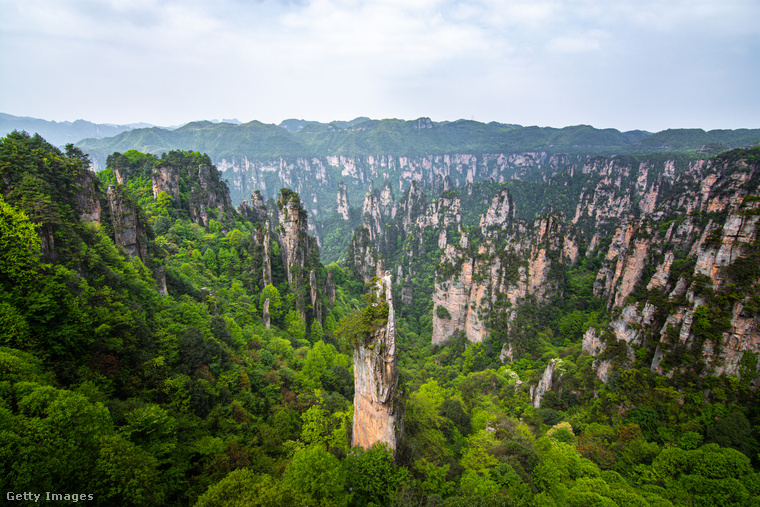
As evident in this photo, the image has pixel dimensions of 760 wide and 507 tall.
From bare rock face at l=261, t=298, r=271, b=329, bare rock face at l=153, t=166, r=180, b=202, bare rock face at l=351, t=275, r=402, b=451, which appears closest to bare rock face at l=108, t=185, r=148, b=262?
bare rock face at l=261, t=298, r=271, b=329

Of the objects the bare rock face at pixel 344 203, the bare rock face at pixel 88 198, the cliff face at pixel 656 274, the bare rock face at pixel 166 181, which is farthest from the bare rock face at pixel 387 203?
the bare rock face at pixel 88 198

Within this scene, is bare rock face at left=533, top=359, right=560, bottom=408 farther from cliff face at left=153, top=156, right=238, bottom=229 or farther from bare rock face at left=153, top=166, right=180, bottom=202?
bare rock face at left=153, top=166, right=180, bottom=202

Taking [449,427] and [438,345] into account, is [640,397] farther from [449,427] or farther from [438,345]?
A: [438,345]

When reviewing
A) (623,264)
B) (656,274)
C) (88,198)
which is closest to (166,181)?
(88,198)

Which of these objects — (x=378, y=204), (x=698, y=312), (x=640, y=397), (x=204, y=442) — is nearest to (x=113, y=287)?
(x=204, y=442)

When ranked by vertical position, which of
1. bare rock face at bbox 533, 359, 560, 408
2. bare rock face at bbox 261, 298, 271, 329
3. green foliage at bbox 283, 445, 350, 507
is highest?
green foliage at bbox 283, 445, 350, 507
